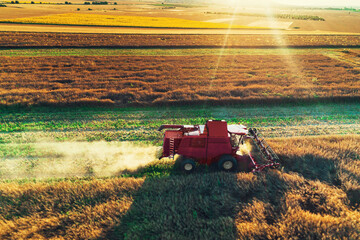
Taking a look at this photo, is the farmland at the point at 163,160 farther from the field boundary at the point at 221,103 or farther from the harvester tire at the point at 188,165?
the harvester tire at the point at 188,165

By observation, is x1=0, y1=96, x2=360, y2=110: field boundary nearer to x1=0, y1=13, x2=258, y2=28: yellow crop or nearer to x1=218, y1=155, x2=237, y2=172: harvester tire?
x1=218, y1=155, x2=237, y2=172: harvester tire

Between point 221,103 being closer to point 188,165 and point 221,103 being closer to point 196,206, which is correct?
point 188,165

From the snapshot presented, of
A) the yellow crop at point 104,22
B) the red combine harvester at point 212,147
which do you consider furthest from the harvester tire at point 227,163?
the yellow crop at point 104,22

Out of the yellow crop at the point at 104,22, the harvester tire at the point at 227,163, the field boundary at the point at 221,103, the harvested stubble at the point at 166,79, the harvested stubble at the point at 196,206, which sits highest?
the yellow crop at the point at 104,22

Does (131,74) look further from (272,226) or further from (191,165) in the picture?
(272,226)

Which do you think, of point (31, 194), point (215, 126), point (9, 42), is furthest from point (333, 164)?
point (9, 42)

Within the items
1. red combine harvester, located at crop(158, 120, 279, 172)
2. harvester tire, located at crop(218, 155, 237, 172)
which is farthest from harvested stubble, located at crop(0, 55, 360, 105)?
harvester tire, located at crop(218, 155, 237, 172)
